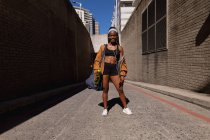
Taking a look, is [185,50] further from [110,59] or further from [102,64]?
[102,64]

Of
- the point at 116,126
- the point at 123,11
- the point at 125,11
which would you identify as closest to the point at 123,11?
the point at 123,11

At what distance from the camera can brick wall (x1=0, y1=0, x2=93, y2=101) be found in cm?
564

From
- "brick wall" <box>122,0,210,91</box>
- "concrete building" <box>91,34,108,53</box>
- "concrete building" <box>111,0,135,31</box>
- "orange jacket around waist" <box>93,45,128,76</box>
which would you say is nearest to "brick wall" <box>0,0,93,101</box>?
"orange jacket around waist" <box>93,45,128,76</box>

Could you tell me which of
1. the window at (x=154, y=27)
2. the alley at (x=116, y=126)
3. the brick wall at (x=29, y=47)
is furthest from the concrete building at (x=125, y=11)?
the alley at (x=116, y=126)

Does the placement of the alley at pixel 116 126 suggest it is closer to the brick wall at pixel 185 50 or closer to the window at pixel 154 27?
the brick wall at pixel 185 50

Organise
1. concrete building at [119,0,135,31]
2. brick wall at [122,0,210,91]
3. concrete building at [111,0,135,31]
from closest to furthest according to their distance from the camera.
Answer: brick wall at [122,0,210,91]
concrete building at [111,0,135,31]
concrete building at [119,0,135,31]

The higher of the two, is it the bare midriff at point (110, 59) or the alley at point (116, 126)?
the bare midriff at point (110, 59)

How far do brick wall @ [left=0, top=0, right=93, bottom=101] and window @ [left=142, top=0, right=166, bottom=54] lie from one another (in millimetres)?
5662

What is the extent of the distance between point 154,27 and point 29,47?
7.91 metres

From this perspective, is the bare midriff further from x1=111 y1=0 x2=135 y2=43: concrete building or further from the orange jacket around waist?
x1=111 y1=0 x2=135 y2=43: concrete building

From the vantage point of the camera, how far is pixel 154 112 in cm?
455

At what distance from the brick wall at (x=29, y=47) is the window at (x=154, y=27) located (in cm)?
566

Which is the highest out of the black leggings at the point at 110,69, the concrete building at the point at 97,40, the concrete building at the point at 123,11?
the concrete building at the point at 123,11

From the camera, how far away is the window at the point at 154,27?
1055 centimetres
